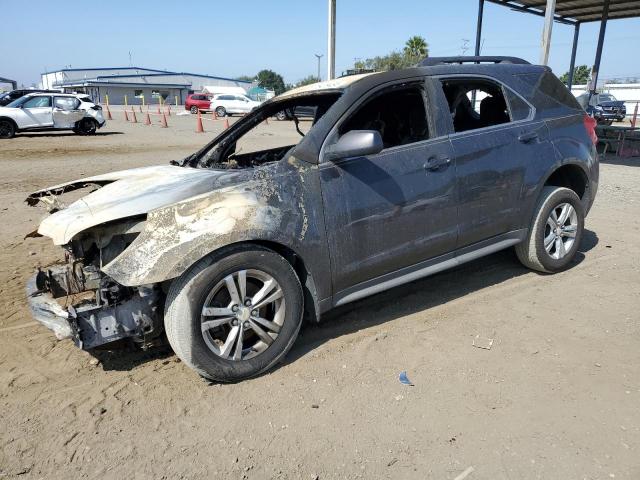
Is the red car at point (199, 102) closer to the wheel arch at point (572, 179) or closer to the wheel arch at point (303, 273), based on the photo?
the wheel arch at point (572, 179)

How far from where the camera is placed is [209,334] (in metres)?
3.00

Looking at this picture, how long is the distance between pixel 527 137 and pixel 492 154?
49cm

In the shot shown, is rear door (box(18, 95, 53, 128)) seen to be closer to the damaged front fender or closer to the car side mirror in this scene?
the damaged front fender

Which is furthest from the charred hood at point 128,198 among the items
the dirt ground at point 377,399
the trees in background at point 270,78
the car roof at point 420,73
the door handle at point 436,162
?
the trees in background at point 270,78

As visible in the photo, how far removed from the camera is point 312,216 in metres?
3.16

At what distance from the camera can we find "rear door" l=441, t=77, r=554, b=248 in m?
3.83

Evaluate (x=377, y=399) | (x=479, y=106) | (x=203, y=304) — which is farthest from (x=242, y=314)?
(x=479, y=106)

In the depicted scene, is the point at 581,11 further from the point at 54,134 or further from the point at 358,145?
the point at 54,134

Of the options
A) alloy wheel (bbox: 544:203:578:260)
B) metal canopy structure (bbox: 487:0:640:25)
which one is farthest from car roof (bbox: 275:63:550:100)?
metal canopy structure (bbox: 487:0:640:25)

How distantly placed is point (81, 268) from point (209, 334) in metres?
1.07

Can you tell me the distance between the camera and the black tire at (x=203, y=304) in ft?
9.29

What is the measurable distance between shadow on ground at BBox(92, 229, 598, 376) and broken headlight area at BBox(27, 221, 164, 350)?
26 cm

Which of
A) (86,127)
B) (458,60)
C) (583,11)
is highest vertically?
(583,11)

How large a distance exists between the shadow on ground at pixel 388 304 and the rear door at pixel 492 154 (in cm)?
59
